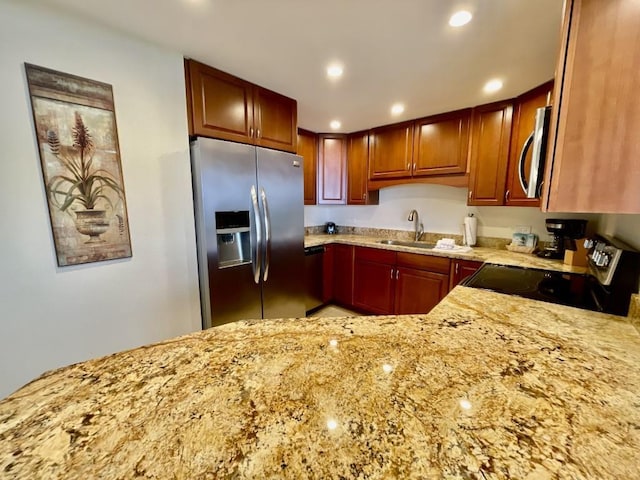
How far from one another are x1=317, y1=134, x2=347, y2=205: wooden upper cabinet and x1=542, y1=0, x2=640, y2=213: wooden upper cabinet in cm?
260

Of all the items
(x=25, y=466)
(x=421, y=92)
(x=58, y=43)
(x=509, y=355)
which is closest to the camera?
(x=25, y=466)

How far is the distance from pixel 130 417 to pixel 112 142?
1.53 metres

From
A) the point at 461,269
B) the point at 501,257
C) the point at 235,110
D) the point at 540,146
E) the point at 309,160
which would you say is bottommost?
the point at 461,269

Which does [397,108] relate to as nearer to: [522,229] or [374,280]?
[522,229]

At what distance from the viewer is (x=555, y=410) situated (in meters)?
0.50

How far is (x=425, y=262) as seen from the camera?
2469 mm

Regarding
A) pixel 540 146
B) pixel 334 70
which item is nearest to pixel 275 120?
pixel 334 70

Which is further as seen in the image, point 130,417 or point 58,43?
point 58,43

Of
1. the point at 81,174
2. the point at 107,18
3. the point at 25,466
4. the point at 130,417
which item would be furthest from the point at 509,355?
the point at 107,18

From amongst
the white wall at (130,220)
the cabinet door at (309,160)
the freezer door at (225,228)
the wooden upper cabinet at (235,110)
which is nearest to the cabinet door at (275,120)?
the wooden upper cabinet at (235,110)

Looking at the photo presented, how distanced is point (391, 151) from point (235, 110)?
Answer: 5.83 feet

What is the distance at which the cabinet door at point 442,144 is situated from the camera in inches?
Answer: 96.3

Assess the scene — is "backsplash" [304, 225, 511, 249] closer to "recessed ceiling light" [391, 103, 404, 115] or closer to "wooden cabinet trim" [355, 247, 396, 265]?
"wooden cabinet trim" [355, 247, 396, 265]

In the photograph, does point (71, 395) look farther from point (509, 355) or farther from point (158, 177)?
point (158, 177)
